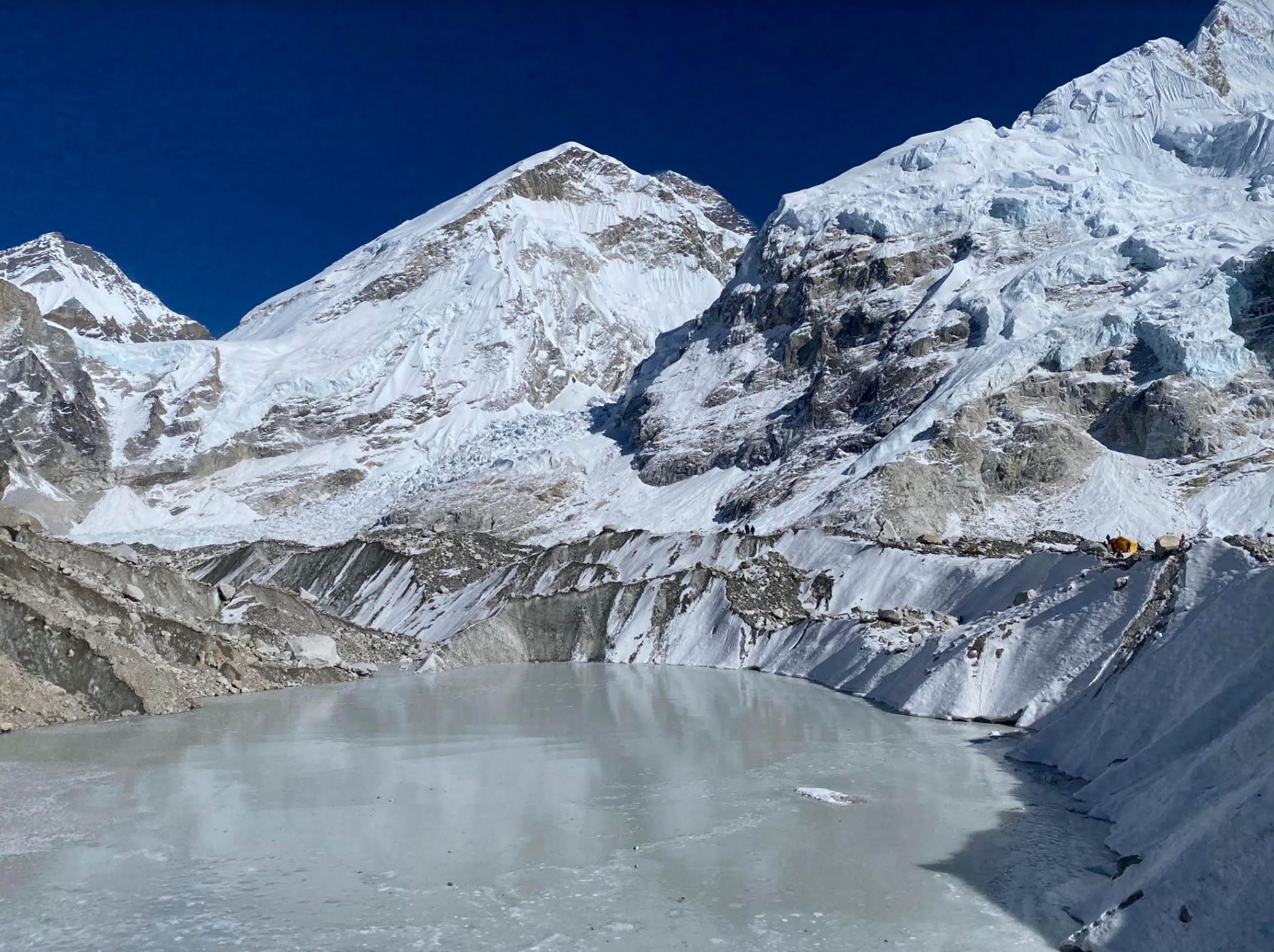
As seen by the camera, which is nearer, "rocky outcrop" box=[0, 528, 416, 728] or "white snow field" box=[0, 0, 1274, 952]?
"white snow field" box=[0, 0, 1274, 952]

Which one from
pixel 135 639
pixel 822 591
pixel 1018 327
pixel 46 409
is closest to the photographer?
pixel 135 639

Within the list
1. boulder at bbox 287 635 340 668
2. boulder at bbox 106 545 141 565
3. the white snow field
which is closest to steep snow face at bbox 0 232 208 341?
the white snow field

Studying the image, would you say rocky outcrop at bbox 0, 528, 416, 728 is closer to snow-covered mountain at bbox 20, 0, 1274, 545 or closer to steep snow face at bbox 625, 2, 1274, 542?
steep snow face at bbox 625, 2, 1274, 542

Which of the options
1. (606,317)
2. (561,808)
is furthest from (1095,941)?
(606,317)

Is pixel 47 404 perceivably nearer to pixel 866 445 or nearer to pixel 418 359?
pixel 418 359

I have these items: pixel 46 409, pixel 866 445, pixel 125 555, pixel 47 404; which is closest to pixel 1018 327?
pixel 866 445
